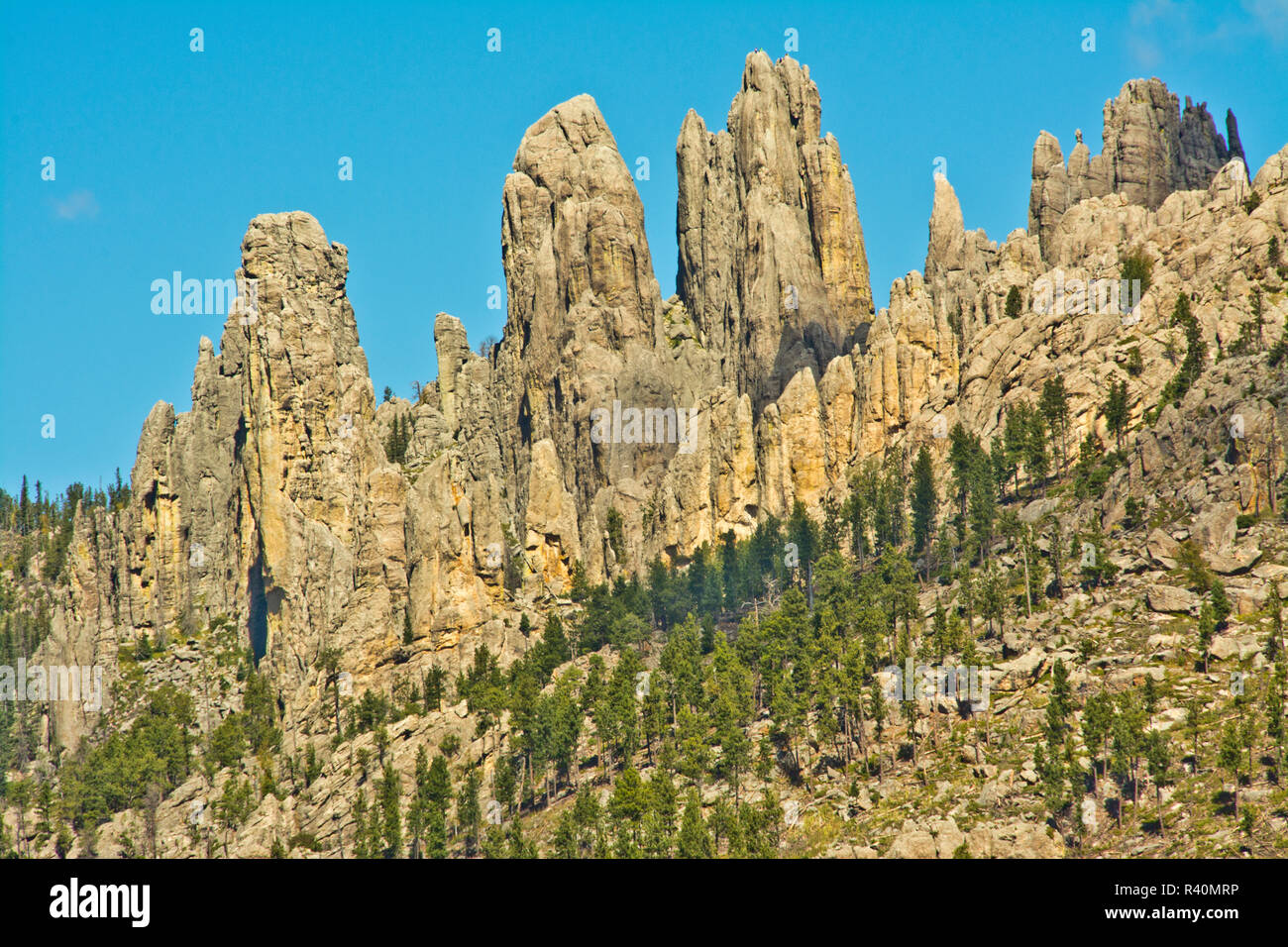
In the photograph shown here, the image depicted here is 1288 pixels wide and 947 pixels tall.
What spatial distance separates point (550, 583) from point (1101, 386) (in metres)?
78.4

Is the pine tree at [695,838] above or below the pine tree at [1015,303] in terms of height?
below

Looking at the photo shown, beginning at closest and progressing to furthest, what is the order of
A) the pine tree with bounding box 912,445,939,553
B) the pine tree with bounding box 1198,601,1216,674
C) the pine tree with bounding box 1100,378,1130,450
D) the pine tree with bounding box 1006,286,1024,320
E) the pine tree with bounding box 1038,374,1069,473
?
the pine tree with bounding box 1198,601,1216,674 < the pine tree with bounding box 1100,378,1130,450 < the pine tree with bounding box 912,445,939,553 < the pine tree with bounding box 1038,374,1069,473 < the pine tree with bounding box 1006,286,1024,320

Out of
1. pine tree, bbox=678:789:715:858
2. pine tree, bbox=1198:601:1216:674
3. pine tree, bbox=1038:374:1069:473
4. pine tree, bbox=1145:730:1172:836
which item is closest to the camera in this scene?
pine tree, bbox=1145:730:1172:836

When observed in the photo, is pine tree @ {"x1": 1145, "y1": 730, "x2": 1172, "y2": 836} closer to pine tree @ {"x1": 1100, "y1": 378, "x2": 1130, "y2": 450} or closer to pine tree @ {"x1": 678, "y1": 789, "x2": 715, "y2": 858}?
pine tree @ {"x1": 678, "y1": 789, "x2": 715, "y2": 858}

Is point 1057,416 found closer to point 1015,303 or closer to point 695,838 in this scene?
point 1015,303

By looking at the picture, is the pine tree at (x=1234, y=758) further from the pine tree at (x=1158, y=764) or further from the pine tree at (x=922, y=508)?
the pine tree at (x=922, y=508)

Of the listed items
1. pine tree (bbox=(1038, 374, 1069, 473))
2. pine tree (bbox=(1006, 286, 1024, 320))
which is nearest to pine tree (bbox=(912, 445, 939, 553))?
pine tree (bbox=(1038, 374, 1069, 473))

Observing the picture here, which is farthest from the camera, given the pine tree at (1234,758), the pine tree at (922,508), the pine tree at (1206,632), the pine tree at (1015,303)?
the pine tree at (1015,303)

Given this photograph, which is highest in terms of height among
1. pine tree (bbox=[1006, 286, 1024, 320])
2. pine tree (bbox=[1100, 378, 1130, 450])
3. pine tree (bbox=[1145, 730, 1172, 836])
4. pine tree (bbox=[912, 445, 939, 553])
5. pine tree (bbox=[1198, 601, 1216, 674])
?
pine tree (bbox=[1006, 286, 1024, 320])

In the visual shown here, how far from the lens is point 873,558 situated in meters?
174

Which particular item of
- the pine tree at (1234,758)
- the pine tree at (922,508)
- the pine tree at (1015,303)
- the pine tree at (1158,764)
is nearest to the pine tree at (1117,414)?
the pine tree at (922,508)

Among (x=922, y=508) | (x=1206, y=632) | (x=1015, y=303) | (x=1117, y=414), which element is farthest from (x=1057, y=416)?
(x=1206, y=632)

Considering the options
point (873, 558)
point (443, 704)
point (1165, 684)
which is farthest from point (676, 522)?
point (1165, 684)
